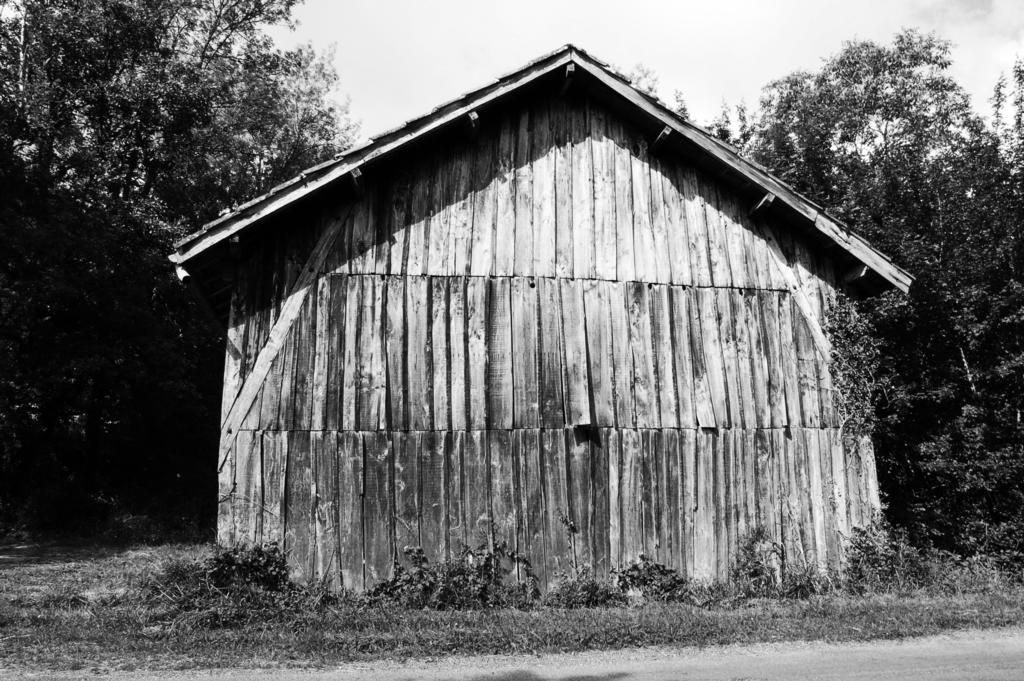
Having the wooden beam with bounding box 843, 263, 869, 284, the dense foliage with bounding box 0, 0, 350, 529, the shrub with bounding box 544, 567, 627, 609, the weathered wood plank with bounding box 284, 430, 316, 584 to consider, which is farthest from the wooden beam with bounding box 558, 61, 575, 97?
the dense foliage with bounding box 0, 0, 350, 529

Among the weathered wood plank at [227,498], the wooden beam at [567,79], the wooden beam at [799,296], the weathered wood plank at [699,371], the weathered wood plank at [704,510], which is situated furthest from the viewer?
the wooden beam at [799,296]

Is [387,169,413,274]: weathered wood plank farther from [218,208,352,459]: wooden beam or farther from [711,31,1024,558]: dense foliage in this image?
[711,31,1024,558]: dense foliage

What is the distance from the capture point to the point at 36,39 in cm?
2191

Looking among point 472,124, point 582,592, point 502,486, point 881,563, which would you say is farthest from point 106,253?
point 881,563

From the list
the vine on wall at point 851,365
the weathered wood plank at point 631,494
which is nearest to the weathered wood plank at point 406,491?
the weathered wood plank at point 631,494

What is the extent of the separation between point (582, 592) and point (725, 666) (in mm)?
2675

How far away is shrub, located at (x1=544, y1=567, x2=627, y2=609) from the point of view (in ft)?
31.4

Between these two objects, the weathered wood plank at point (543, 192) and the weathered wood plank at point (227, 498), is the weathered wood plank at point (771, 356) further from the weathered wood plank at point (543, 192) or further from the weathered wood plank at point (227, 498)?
the weathered wood plank at point (227, 498)

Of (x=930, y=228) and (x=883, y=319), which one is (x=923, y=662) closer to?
(x=883, y=319)

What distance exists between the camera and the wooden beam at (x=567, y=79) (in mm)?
10852

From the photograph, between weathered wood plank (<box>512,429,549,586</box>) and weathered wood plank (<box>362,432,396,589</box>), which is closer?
weathered wood plank (<box>362,432,396,589</box>)

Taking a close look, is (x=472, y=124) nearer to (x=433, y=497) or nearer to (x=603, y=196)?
(x=603, y=196)

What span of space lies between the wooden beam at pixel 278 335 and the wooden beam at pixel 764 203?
5.93 m

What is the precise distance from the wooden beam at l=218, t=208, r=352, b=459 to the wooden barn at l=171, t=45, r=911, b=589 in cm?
3
